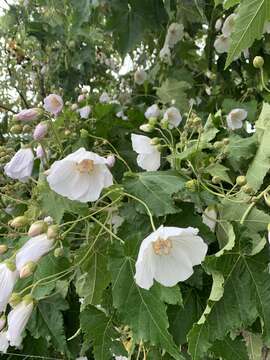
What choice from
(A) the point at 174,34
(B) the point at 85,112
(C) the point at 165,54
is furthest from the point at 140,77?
(B) the point at 85,112

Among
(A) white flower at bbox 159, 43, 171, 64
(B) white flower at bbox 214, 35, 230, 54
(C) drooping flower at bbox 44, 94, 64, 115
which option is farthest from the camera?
(A) white flower at bbox 159, 43, 171, 64

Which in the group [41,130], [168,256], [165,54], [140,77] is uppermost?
[41,130]

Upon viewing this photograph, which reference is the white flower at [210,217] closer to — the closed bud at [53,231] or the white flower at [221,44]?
the closed bud at [53,231]

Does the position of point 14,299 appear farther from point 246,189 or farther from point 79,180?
point 246,189

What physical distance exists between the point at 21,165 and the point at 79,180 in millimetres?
290

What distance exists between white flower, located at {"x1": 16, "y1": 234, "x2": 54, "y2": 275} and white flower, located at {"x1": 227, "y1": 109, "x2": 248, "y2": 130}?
77cm

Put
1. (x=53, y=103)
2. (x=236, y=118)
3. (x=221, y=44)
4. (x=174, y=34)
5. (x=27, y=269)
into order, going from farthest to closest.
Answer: (x=174, y=34) < (x=221, y=44) < (x=236, y=118) < (x=53, y=103) < (x=27, y=269)

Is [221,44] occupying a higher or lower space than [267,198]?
lower

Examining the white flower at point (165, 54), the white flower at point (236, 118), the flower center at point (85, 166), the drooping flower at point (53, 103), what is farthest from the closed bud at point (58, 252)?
the white flower at point (165, 54)

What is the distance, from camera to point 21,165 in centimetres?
121

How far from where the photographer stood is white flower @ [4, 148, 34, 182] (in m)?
1.21

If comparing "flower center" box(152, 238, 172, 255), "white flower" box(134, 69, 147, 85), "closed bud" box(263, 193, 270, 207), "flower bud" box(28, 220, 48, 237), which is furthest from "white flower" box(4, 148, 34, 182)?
"white flower" box(134, 69, 147, 85)

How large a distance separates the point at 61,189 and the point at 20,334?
0.27 metres

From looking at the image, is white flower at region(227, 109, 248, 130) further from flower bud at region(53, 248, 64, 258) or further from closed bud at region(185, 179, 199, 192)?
flower bud at region(53, 248, 64, 258)
